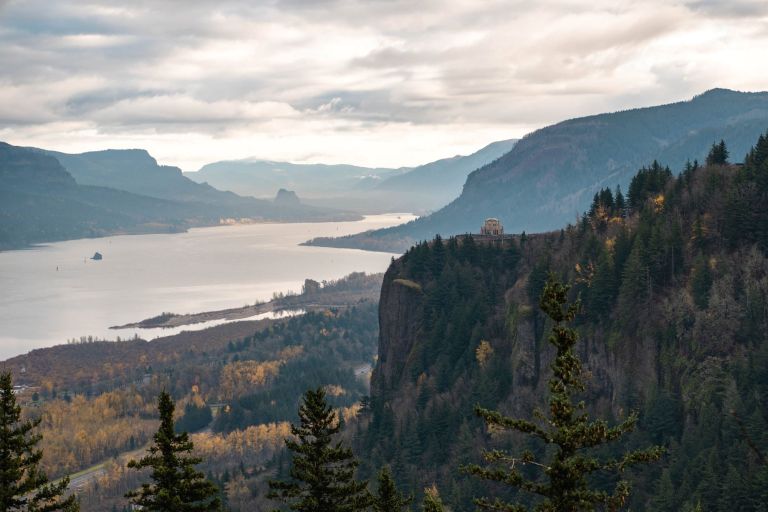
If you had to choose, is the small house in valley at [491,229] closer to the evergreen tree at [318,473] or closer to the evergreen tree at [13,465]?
the evergreen tree at [318,473]

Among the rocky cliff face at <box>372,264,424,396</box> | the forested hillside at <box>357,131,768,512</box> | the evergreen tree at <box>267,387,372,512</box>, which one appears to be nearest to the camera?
the evergreen tree at <box>267,387,372,512</box>

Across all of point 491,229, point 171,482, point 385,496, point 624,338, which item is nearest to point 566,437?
point 385,496

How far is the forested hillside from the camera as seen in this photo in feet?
212

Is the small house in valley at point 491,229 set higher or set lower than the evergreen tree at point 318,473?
higher

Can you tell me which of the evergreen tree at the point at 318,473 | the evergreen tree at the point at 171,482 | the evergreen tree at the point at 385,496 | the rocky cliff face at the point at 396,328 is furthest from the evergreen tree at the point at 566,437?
the rocky cliff face at the point at 396,328

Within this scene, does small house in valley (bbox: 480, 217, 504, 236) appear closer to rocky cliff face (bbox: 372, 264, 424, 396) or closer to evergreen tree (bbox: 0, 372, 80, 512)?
rocky cliff face (bbox: 372, 264, 424, 396)

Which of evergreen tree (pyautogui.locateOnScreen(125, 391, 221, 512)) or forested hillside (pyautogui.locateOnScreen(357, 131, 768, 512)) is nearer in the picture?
evergreen tree (pyautogui.locateOnScreen(125, 391, 221, 512))

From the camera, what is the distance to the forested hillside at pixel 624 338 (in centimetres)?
6450

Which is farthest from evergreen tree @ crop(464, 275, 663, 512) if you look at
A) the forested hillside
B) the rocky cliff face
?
the rocky cliff face

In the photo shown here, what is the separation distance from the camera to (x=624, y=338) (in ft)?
270

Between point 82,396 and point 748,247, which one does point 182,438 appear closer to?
point 748,247

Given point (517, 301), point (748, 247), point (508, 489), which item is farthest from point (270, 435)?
point (748, 247)

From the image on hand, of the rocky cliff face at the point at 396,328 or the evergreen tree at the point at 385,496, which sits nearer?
the evergreen tree at the point at 385,496

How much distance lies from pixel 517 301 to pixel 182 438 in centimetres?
8016
